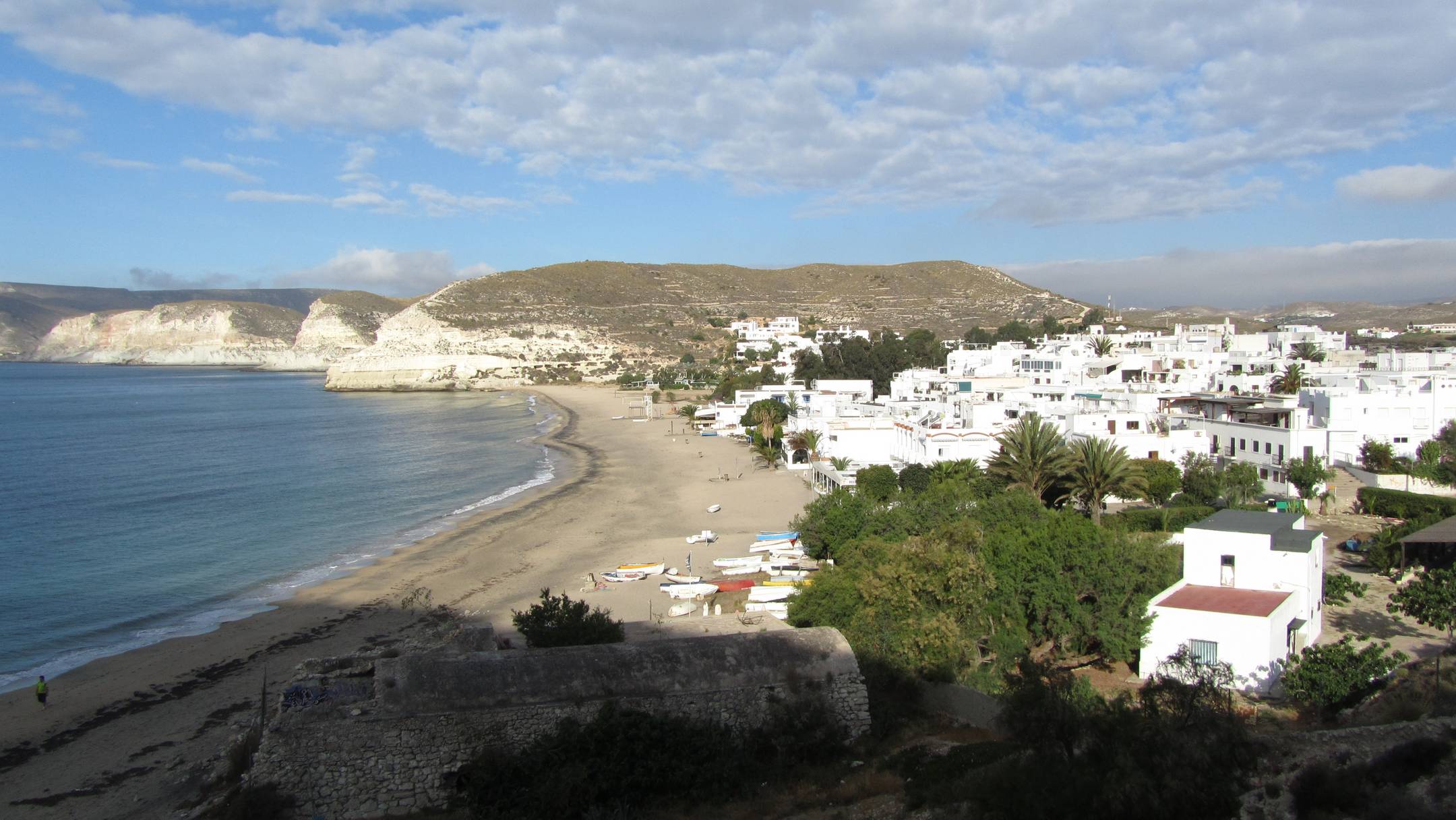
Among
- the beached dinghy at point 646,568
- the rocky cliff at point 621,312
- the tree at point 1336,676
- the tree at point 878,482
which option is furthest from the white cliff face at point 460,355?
the tree at point 1336,676

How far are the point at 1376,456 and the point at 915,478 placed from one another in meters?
14.1

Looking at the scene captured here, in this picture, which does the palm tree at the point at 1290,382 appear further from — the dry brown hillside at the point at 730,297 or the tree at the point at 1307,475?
the dry brown hillside at the point at 730,297

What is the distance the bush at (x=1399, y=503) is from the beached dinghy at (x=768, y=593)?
16349mm

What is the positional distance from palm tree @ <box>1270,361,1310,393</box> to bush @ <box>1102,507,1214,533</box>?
845 inches

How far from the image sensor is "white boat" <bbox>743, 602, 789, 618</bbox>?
58.1ft

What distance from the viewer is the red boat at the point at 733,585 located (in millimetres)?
22484

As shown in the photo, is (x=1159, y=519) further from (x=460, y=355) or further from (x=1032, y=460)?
(x=460, y=355)

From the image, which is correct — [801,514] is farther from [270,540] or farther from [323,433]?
[323,433]

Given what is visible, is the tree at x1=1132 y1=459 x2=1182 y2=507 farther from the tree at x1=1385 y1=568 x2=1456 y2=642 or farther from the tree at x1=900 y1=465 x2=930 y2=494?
the tree at x1=1385 y1=568 x2=1456 y2=642

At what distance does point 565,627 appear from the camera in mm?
13047

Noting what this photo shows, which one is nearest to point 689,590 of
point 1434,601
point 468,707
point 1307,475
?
point 468,707

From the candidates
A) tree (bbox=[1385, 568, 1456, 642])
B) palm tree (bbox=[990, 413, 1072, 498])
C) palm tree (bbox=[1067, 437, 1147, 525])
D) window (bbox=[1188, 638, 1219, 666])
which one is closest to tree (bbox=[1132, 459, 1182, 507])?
palm tree (bbox=[1067, 437, 1147, 525])

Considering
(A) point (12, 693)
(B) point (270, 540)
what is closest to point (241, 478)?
(B) point (270, 540)

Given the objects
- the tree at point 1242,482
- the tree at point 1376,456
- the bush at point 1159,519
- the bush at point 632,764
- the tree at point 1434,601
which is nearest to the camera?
the bush at point 632,764
